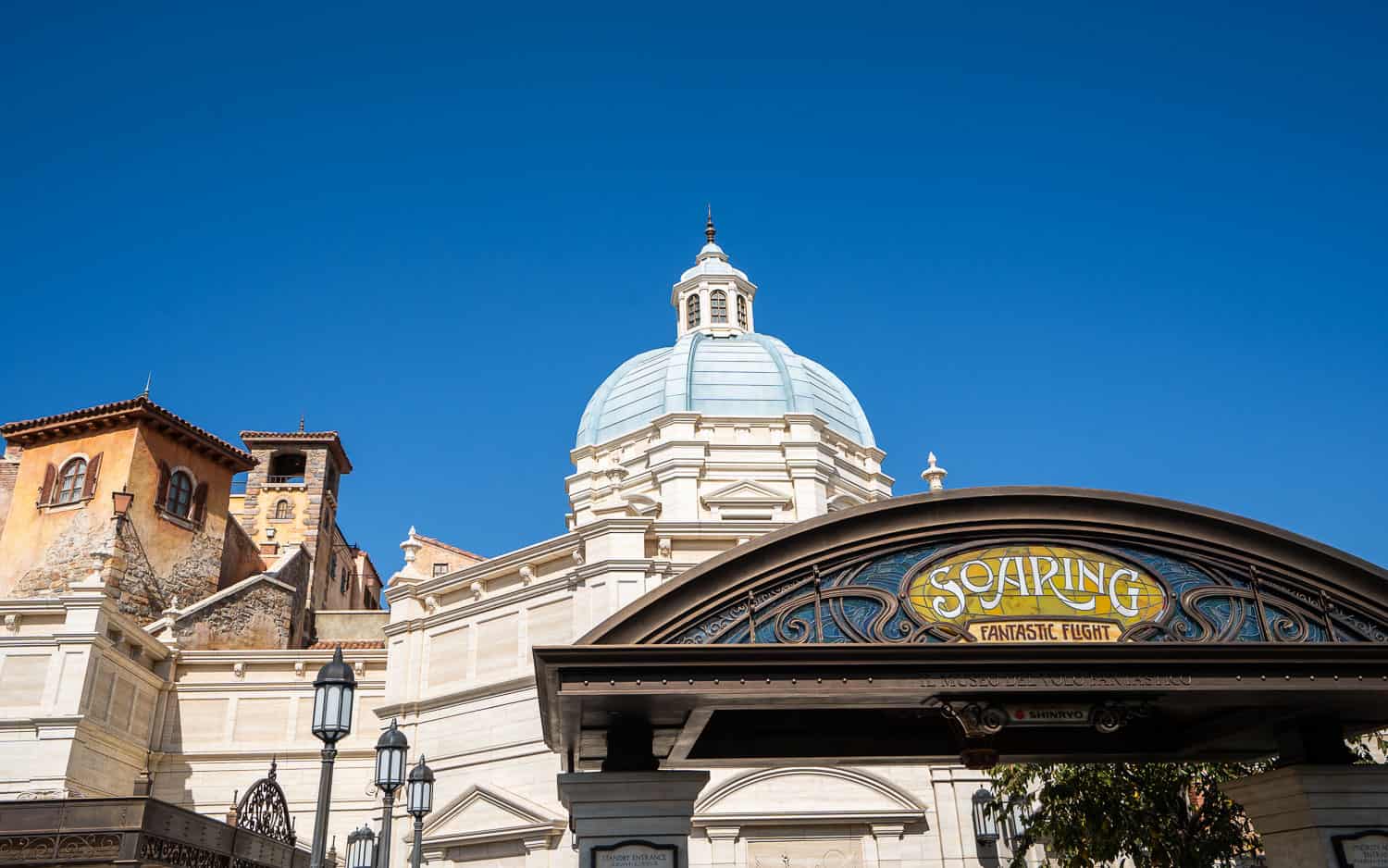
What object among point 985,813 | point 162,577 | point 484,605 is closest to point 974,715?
point 985,813

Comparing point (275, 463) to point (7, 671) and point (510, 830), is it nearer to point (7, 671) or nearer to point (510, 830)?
point (7, 671)

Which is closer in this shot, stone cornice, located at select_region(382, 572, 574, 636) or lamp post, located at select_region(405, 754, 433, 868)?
lamp post, located at select_region(405, 754, 433, 868)

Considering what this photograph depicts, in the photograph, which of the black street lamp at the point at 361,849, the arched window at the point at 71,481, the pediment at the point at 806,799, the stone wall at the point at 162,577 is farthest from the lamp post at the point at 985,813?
the arched window at the point at 71,481

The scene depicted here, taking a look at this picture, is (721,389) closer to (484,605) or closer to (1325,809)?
(484,605)

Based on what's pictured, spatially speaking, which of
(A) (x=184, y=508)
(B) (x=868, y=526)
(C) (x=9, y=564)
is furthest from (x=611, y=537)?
(C) (x=9, y=564)

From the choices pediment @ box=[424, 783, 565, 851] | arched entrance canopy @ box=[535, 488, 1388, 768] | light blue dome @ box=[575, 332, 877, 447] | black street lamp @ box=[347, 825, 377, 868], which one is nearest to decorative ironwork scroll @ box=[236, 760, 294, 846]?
black street lamp @ box=[347, 825, 377, 868]

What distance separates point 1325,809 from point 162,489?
39.7 m

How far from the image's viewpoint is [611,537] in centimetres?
2811

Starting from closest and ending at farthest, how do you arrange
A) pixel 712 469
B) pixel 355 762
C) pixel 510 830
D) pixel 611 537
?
pixel 510 830 < pixel 611 537 < pixel 355 762 < pixel 712 469

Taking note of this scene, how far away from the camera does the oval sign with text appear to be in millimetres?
10195

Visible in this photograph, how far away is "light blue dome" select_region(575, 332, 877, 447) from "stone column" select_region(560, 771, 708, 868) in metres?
29.4

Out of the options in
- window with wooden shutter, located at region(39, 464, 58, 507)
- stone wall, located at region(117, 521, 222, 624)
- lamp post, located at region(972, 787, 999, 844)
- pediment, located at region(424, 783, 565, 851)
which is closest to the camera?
lamp post, located at region(972, 787, 999, 844)

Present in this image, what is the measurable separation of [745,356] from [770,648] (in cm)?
3366

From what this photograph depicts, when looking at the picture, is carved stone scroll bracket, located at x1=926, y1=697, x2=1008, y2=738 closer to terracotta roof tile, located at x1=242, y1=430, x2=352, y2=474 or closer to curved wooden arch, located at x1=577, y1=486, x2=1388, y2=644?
curved wooden arch, located at x1=577, y1=486, x2=1388, y2=644
